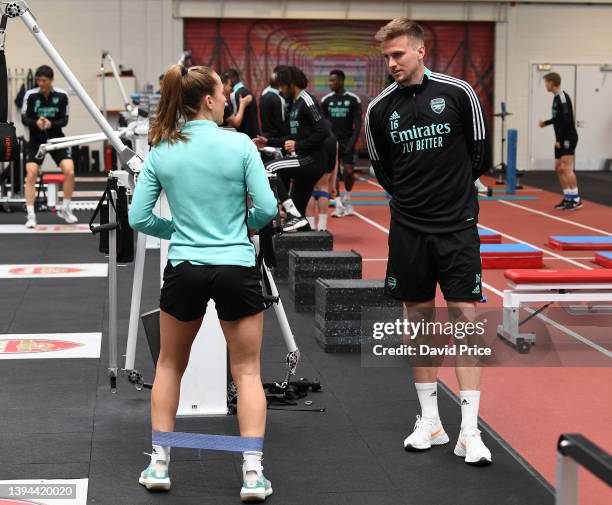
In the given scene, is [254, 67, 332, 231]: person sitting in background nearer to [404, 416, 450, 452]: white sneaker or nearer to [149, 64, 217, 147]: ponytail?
[404, 416, 450, 452]: white sneaker

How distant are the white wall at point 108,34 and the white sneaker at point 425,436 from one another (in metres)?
18.0

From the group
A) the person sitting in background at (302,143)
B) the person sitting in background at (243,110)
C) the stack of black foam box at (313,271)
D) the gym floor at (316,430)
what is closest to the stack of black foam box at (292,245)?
the person sitting in background at (302,143)

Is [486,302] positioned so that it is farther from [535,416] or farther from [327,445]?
[327,445]

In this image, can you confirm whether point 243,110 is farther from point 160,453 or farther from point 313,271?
point 160,453

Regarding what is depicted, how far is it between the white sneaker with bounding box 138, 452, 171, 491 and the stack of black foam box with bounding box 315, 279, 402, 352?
2730 millimetres

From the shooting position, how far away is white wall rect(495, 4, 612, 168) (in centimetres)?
2333

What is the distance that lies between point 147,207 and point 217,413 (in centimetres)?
154

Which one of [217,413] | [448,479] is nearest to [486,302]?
[217,413]

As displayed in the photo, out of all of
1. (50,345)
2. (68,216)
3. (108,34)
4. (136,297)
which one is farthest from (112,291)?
(108,34)

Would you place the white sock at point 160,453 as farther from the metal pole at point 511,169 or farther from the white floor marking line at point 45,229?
the metal pole at point 511,169

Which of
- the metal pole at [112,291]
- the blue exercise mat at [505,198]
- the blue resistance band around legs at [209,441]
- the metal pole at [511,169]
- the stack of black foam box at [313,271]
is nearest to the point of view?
the blue resistance band around legs at [209,441]

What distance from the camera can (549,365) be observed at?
22.7ft

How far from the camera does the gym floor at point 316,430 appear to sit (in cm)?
454

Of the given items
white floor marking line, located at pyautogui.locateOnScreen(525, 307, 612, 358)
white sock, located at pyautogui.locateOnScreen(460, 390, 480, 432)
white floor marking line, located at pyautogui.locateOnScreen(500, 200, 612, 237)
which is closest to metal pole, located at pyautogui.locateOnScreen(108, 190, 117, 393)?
white sock, located at pyautogui.locateOnScreen(460, 390, 480, 432)
